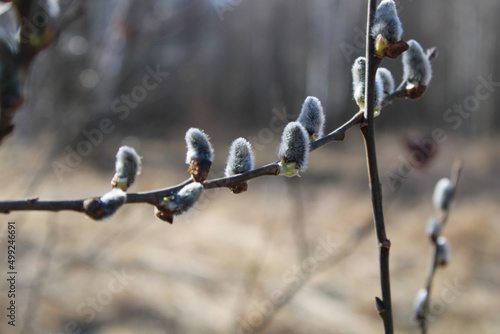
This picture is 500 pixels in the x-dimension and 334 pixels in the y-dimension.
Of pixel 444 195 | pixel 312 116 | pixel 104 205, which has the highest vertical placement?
pixel 444 195

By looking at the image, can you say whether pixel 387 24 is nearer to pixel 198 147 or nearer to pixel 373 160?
pixel 373 160

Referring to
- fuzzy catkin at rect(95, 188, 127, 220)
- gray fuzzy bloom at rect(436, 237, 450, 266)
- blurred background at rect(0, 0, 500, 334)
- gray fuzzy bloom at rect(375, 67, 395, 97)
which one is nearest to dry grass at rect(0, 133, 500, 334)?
blurred background at rect(0, 0, 500, 334)

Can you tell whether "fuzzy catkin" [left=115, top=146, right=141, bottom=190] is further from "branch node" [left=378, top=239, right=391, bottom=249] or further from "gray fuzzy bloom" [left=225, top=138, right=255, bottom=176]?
"branch node" [left=378, top=239, right=391, bottom=249]

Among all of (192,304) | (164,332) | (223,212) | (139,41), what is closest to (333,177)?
(223,212)

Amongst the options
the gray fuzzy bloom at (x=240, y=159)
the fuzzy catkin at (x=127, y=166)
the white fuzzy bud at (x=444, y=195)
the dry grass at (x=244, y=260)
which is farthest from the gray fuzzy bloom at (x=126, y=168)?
the dry grass at (x=244, y=260)

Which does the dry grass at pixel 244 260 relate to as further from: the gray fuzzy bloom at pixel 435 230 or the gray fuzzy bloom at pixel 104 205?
the gray fuzzy bloom at pixel 104 205

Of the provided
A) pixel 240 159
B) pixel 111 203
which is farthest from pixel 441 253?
pixel 111 203

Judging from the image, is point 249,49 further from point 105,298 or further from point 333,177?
point 105,298
